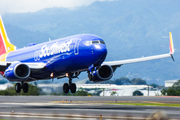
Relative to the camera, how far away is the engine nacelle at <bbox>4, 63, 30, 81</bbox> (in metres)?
45.6

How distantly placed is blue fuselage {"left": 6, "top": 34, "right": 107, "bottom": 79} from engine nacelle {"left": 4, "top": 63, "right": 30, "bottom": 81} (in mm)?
1644

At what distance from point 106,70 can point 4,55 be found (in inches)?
751

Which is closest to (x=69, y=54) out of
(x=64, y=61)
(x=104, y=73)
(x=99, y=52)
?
(x=64, y=61)

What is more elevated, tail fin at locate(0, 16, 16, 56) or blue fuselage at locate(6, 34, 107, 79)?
tail fin at locate(0, 16, 16, 56)

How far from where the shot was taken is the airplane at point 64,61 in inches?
1645

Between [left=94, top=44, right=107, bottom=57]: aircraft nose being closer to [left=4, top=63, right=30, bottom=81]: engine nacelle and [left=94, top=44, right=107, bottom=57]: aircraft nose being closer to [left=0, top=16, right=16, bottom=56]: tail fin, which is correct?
[left=4, top=63, right=30, bottom=81]: engine nacelle

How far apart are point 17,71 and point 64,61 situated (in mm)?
7165

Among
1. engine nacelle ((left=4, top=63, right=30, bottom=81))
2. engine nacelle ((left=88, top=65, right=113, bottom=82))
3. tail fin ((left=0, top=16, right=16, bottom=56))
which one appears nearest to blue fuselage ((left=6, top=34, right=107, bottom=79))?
engine nacelle ((left=4, top=63, right=30, bottom=81))

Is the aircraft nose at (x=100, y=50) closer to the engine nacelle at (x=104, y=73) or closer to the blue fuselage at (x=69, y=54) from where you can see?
the blue fuselage at (x=69, y=54)

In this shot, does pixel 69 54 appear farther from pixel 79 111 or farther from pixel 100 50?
pixel 79 111

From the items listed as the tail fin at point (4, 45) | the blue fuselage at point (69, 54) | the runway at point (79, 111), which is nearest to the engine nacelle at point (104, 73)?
the blue fuselage at point (69, 54)

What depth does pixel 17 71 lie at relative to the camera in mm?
46938

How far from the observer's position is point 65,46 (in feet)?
145

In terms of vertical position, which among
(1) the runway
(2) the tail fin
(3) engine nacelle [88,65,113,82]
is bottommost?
(1) the runway
